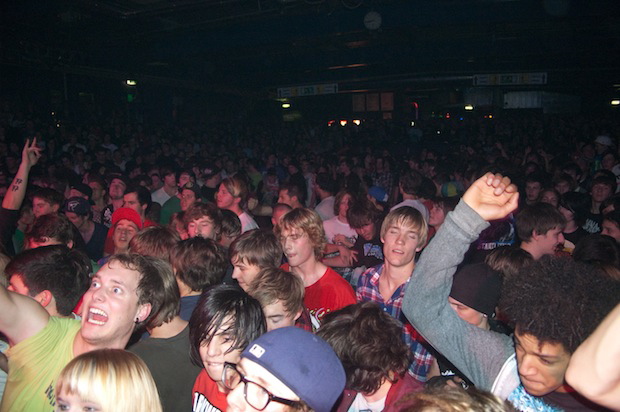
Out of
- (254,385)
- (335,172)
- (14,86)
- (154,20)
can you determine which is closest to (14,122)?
(14,86)

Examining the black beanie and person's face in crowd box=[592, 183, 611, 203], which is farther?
person's face in crowd box=[592, 183, 611, 203]

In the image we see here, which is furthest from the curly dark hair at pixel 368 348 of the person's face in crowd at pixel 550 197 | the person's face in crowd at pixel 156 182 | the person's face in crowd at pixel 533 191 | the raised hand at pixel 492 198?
the person's face in crowd at pixel 156 182

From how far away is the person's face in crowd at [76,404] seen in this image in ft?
5.52

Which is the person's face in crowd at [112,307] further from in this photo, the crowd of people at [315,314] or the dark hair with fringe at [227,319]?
the dark hair with fringe at [227,319]

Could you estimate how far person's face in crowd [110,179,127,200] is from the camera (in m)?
6.04

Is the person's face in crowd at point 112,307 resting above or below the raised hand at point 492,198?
below

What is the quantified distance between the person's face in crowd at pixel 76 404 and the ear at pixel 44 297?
1.00 meters

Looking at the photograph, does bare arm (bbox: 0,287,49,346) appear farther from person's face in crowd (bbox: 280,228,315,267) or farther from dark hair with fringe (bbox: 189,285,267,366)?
person's face in crowd (bbox: 280,228,315,267)

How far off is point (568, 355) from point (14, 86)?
56.1ft

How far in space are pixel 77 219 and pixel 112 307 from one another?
308cm

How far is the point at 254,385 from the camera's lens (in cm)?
149

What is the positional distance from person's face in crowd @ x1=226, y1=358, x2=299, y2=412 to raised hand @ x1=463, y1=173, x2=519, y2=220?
3.10 ft

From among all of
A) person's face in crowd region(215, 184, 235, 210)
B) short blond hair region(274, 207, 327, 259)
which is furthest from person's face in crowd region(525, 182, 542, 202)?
person's face in crowd region(215, 184, 235, 210)

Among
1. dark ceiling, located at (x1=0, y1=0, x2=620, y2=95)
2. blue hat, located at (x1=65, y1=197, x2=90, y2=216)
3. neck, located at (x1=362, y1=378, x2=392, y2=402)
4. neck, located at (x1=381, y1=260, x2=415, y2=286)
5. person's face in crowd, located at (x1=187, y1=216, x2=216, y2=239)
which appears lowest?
neck, located at (x1=362, y1=378, x2=392, y2=402)
